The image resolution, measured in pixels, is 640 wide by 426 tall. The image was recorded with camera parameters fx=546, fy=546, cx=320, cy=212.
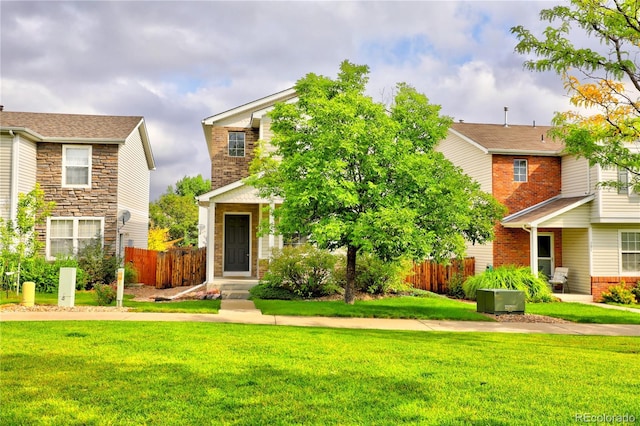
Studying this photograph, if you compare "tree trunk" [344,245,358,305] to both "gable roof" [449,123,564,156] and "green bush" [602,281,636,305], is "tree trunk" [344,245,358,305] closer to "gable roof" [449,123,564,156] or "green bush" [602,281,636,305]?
"gable roof" [449,123,564,156]

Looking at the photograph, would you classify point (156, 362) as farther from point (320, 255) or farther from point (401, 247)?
point (320, 255)

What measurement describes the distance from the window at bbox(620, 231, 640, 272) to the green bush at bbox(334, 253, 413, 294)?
9.35 m

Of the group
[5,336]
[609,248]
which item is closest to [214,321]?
[5,336]

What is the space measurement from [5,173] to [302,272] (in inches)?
485

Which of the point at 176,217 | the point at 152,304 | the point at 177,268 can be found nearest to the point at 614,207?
the point at 152,304

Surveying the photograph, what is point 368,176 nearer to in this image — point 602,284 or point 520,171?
point 520,171

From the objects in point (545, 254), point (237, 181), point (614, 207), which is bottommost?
point (545, 254)

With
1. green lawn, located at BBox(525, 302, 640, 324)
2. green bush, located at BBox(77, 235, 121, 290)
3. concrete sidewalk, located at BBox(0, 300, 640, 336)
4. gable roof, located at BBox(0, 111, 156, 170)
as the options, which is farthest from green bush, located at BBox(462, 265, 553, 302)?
gable roof, located at BBox(0, 111, 156, 170)

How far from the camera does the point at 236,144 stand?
2270 cm

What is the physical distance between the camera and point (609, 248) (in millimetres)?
21375

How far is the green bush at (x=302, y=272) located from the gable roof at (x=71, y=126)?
31.2 feet

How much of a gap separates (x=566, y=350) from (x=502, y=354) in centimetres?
147

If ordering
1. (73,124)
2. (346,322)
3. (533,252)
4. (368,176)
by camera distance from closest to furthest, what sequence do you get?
(346,322) < (368,176) < (533,252) < (73,124)

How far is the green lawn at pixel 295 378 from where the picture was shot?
5.32m
